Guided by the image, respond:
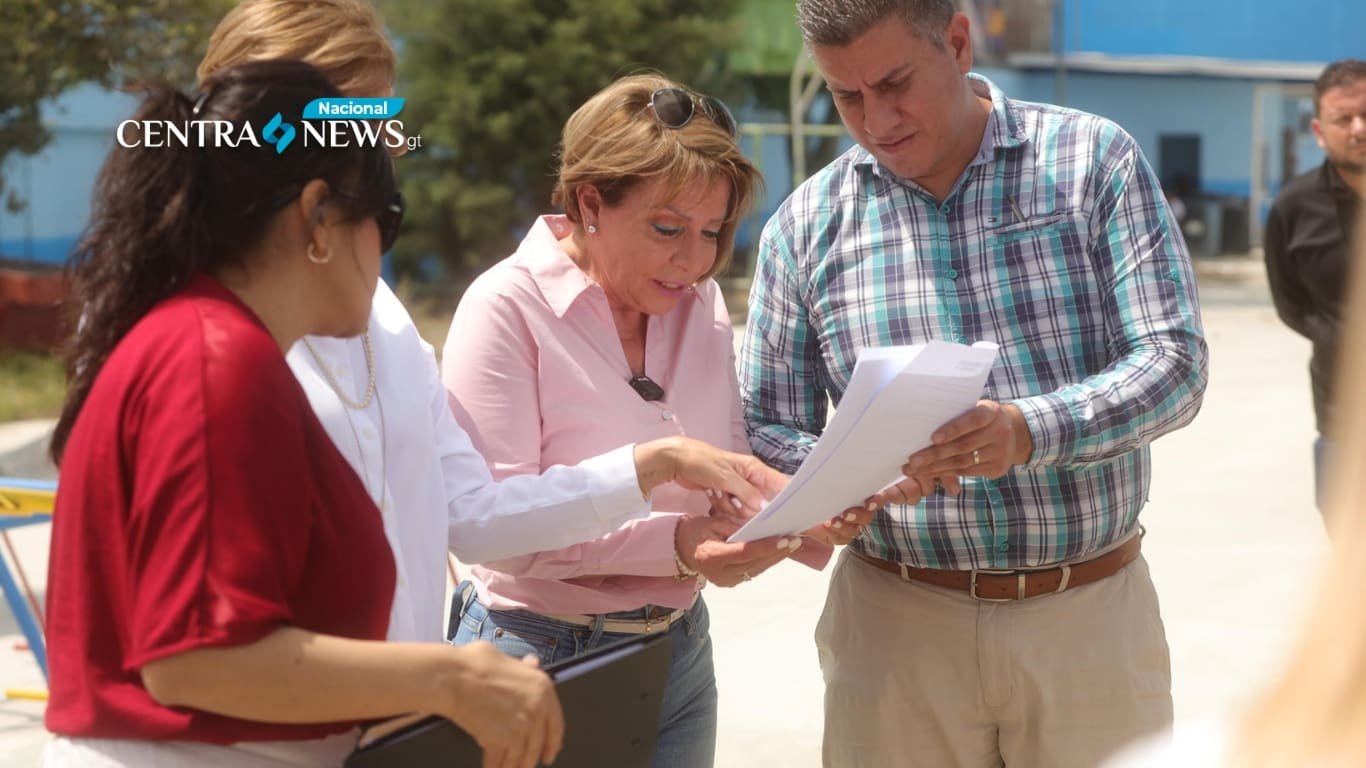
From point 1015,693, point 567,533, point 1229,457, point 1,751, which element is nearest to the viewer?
point 567,533

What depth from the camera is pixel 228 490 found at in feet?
5.18

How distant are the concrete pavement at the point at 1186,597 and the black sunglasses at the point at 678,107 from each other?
1553 mm

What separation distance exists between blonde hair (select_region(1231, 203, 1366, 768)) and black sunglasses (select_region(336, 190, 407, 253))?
3.81 feet

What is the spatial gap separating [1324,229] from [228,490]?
502cm

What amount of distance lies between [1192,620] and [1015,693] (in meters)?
4.02

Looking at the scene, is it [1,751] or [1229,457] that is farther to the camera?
[1229,457]

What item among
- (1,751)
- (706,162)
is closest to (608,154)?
(706,162)

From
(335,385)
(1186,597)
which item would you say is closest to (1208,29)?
(1186,597)

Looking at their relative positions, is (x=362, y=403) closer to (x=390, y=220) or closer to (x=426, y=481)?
(x=426, y=481)

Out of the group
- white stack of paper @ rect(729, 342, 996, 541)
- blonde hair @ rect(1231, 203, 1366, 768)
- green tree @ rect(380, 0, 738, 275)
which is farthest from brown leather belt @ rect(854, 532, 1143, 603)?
green tree @ rect(380, 0, 738, 275)

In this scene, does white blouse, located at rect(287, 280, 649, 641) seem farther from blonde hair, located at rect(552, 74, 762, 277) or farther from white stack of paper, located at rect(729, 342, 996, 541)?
blonde hair, located at rect(552, 74, 762, 277)

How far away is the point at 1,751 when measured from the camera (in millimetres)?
5219

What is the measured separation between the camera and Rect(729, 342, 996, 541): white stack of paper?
7.38 ft

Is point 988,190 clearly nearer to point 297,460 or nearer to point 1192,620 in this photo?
point 297,460
